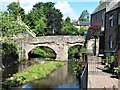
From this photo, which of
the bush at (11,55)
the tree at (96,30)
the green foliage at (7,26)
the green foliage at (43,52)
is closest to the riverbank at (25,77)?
the green foliage at (7,26)

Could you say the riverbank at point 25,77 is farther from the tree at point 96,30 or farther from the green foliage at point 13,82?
the tree at point 96,30

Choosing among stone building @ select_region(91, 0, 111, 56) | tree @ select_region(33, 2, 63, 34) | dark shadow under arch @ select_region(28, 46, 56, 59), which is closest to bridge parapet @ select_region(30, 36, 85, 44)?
dark shadow under arch @ select_region(28, 46, 56, 59)

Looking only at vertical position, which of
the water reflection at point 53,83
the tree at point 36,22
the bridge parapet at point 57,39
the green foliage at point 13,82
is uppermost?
the tree at point 36,22

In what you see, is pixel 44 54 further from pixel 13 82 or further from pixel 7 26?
pixel 7 26

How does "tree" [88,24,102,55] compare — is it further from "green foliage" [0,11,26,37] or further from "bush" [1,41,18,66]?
"green foliage" [0,11,26,37]

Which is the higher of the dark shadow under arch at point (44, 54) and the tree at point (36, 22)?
the tree at point (36, 22)

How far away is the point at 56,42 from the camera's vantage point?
184 ft

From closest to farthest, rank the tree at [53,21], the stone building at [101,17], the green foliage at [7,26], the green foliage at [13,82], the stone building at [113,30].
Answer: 1. the green foliage at [7,26]
2. the green foliage at [13,82]
3. the stone building at [113,30]
4. the stone building at [101,17]
5. the tree at [53,21]

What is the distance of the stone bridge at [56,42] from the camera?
A: 184 ft

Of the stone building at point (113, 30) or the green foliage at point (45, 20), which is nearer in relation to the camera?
the stone building at point (113, 30)

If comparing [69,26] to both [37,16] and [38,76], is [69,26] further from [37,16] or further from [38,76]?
[38,76]

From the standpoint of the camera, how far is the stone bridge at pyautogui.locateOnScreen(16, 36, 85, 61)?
56000mm

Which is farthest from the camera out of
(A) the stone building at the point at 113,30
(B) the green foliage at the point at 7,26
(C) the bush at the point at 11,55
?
(C) the bush at the point at 11,55

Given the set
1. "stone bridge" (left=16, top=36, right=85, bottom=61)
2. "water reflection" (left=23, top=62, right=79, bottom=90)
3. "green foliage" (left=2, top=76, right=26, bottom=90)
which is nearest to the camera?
"green foliage" (left=2, top=76, right=26, bottom=90)
